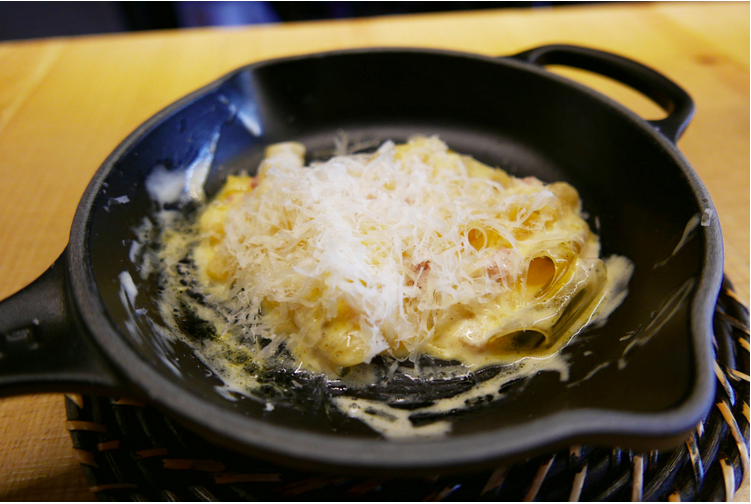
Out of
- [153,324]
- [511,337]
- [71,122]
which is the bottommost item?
[511,337]

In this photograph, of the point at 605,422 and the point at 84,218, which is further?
the point at 84,218

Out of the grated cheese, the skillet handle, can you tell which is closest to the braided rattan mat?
the grated cheese

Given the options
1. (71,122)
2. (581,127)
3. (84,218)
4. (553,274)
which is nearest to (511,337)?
(553,274)

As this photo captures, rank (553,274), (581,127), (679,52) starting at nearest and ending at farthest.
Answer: (553,274) → (581,127) → (679,52)

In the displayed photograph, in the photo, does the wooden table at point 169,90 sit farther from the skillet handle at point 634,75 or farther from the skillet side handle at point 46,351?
the skillet handle at point 634,75

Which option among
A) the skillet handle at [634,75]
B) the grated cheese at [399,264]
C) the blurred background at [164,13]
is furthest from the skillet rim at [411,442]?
the blurred background at [164,13]

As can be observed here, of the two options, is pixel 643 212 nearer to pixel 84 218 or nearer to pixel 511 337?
pixel 511 337

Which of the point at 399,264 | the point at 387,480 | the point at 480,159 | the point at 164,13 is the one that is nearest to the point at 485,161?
Answer: the point at 480,159
